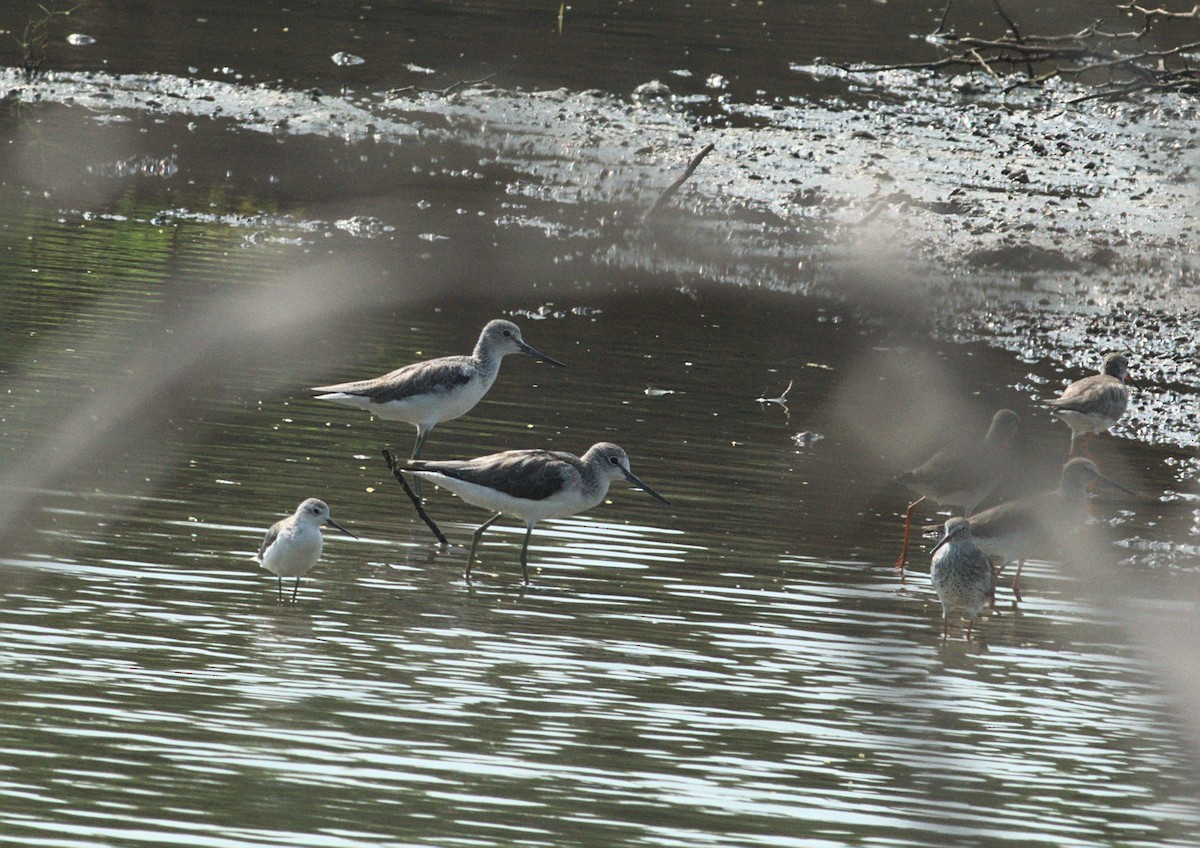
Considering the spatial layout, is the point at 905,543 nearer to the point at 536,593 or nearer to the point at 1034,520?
the point at 1034,520

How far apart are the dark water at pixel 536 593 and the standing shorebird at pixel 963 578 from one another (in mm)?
152

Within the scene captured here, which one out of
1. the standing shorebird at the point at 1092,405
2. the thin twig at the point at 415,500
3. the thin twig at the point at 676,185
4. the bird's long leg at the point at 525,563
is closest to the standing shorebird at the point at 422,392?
the thin twig at the point at 415,500

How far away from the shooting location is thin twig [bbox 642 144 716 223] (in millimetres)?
22359

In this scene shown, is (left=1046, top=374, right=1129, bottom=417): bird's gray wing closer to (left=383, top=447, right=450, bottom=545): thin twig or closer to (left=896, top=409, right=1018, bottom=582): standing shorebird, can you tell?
(left=896, top=409, right=1018, bottom=582): standing shorebird

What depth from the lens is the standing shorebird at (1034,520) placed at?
10961 mm

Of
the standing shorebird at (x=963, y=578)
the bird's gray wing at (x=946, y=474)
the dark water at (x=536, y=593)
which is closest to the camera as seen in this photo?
the dark water at (x=536, y=593)

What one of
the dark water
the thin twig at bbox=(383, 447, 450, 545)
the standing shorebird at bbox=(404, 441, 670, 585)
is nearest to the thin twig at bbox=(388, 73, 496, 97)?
the dark water

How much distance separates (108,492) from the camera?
36.7ft

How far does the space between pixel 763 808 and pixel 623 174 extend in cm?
1808

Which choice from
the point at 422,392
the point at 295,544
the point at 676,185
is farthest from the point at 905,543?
the point at 676,185

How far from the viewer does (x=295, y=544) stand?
932 centimetres

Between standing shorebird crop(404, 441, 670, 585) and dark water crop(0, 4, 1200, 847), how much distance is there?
36 cm

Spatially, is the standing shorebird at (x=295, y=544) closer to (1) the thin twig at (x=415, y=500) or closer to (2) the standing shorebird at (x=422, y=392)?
(1) the thin twig at (x=415, y=500)

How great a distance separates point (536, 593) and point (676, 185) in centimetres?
1296
